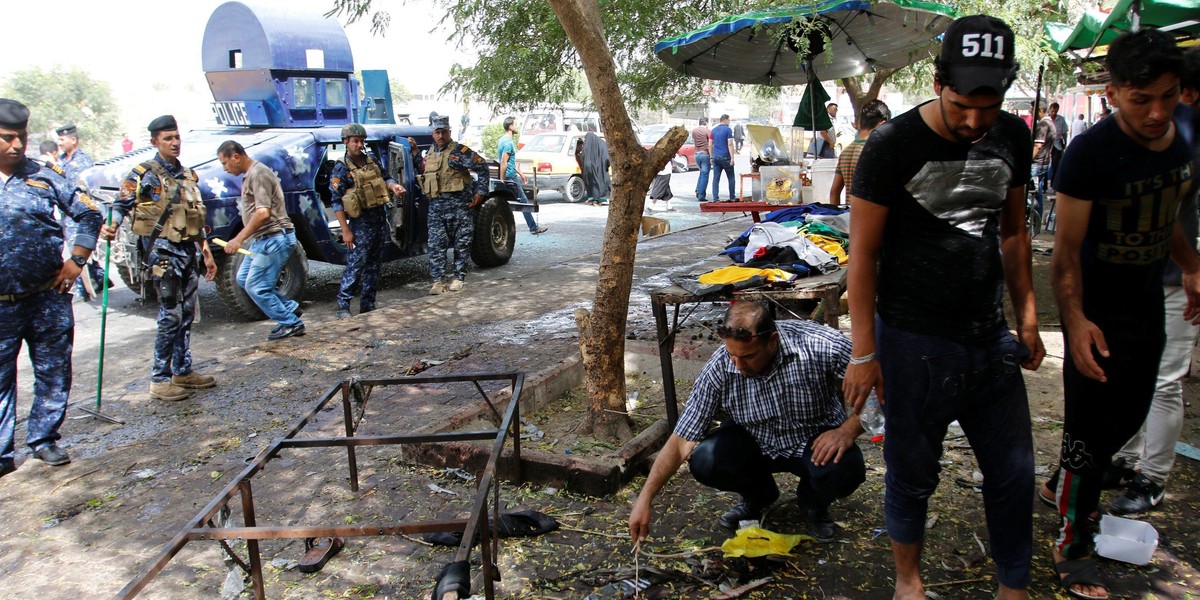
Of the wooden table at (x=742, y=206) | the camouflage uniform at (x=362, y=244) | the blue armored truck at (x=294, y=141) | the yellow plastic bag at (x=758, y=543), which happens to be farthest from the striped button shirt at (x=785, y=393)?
the blue armored truck at (x=294, y=141)

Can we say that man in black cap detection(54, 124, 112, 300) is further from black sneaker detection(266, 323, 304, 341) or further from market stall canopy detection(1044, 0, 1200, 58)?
market stall canopy detection(1044, 0, 1200, 58)

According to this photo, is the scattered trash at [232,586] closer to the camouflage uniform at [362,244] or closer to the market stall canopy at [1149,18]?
the camouflage uniform at [362,244]

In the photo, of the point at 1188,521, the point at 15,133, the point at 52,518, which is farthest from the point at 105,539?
the point at 1188,521

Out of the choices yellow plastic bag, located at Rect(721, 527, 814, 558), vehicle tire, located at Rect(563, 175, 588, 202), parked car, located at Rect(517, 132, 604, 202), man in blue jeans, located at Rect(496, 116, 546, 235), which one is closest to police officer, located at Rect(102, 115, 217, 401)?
yellow plastic bag, located at Rect(721, 527, 814, 558)

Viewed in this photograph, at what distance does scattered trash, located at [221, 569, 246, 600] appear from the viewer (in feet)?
10.3

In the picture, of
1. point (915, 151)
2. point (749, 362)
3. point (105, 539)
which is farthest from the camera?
point (105, 539)

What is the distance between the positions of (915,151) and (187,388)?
5.30m

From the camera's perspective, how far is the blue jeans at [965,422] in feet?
8.04

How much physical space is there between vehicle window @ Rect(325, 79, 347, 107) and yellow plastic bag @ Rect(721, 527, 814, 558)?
8.44 metres

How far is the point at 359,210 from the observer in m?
7.89

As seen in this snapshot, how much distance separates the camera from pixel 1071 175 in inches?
113

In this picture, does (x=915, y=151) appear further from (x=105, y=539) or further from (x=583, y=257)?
(x=583, y=257)

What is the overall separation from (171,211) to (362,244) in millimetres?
2390

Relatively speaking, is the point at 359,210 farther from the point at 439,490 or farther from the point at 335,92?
the point at 439,490
